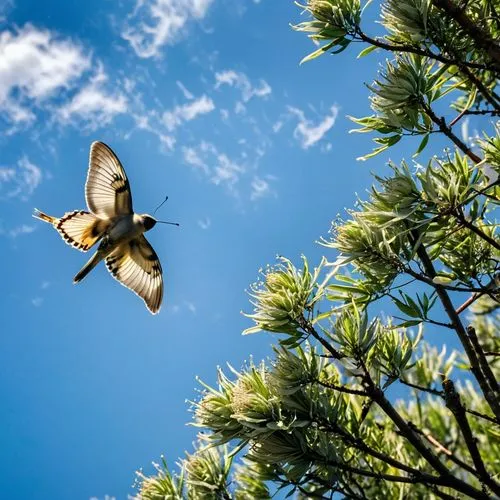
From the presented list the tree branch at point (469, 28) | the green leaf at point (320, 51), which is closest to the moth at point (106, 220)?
the green leaf at point (320, 51)

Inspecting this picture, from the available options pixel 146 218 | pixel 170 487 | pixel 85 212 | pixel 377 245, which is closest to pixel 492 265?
pixel 377 245

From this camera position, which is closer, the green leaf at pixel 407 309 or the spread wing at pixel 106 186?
the green leaf at pixel 407 309

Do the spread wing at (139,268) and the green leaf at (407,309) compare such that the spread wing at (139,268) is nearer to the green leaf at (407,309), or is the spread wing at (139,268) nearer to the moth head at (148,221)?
the moth head at (148,221)

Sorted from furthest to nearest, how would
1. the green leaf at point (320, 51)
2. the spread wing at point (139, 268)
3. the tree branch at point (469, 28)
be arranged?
the spread wing at point (139, 268)
the green leaf at point (320, 51)
the tree branch at point (469, 28)

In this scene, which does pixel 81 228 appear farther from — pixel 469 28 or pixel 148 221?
pixel 469 28

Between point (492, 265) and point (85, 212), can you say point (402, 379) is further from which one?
point (85, 212)

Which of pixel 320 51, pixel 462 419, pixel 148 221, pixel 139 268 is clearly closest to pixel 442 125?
pixel 320 51

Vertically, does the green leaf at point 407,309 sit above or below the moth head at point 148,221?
below
